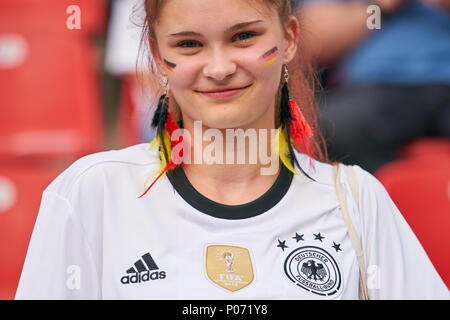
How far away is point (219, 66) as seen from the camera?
1264 mm

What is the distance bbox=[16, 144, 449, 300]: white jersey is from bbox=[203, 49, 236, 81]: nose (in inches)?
9.5

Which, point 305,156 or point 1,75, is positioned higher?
point 1,75

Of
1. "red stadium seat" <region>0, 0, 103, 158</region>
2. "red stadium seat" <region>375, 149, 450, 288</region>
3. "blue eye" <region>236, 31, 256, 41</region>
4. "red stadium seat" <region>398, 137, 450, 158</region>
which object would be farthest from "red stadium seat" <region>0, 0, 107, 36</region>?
"blue eye" <region>236, 31, 256, 41</region>

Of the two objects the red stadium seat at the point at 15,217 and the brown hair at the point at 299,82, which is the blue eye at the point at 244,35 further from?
the red stadium seat at the point at 15,217

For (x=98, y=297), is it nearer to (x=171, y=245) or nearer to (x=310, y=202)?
(x=171, y=245)

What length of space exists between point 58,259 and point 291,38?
0.69 metres

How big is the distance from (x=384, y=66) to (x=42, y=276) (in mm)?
1708

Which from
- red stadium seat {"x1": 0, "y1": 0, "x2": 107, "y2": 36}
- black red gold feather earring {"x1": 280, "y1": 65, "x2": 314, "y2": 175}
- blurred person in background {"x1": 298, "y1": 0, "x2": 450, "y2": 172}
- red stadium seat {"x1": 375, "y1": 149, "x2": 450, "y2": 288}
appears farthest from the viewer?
red stadium seat {"x1": 0, "y1": 0, "x2": 107, "y2": 36}

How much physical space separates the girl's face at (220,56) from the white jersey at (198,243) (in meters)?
0.18

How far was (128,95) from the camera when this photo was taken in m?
2.88

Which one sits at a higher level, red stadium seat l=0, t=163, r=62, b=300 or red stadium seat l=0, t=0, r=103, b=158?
red stadium seat l=0, t=0, r=103, b=158

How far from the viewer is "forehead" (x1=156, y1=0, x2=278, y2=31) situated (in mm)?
1254

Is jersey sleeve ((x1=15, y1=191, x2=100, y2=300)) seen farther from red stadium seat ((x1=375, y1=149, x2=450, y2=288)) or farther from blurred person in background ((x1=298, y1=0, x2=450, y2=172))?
blurred person in background ((x1=298, y1=0, x2=450, y2=172))
